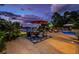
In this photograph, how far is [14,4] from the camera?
5.40ft

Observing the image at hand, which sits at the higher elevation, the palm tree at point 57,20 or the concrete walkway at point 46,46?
the palm tree at point 57,20

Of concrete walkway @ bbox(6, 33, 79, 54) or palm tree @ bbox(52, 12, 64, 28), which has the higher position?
palm tree @ bbox(52, 12, 64, 28)

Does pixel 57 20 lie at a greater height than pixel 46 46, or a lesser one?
greater

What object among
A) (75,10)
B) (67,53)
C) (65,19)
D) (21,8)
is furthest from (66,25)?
(21,8)

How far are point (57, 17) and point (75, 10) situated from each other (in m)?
0.21

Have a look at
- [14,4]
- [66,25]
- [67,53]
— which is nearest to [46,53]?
[67,53]
